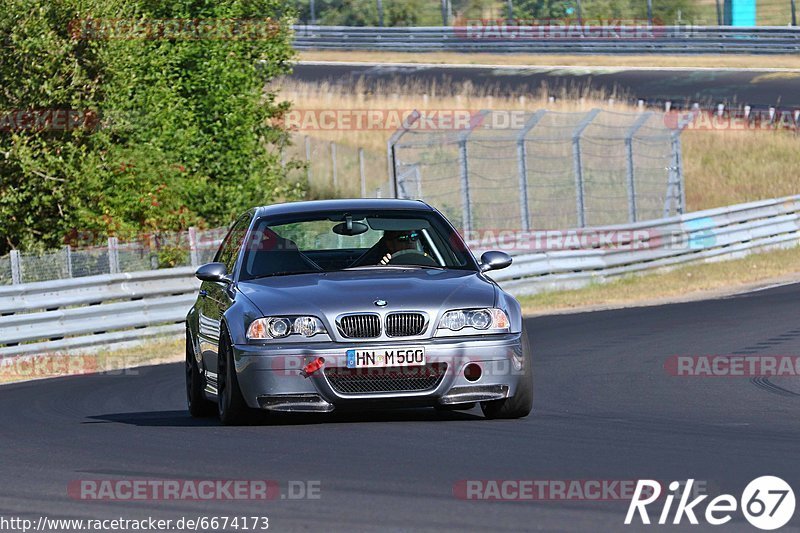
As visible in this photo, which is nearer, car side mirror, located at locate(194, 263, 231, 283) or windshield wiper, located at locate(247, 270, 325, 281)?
windshield wiper, located at locate(247, 270, 325, 281)

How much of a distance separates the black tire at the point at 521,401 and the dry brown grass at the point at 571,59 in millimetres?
41706

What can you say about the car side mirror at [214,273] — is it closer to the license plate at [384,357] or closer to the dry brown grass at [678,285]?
the license plate at [384,357]

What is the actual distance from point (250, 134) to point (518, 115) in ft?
45.9

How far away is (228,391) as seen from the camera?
392 inches

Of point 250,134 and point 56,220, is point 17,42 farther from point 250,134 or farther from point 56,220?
point 250,134

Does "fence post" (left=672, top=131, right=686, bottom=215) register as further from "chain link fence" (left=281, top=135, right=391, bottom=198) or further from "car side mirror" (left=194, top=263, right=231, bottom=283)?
"car side mirror" (left=194, top=263, right=231, bottom=283)

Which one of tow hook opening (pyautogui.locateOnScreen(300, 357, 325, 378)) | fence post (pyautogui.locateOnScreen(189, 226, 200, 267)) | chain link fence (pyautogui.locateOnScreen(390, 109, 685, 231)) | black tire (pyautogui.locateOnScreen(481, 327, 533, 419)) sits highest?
tow hook opening (pyautogui.locateOnScreen(300, 357, 325, 378))

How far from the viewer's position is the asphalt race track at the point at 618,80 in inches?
1837

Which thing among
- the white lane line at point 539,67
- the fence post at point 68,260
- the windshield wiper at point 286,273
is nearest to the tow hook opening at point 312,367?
the windshield wiper at point 286,273

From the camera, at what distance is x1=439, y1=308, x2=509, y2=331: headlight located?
9633 millimetres

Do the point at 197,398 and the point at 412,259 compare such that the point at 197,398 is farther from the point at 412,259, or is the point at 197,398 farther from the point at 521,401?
the point at 521,401

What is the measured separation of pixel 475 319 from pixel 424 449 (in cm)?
145

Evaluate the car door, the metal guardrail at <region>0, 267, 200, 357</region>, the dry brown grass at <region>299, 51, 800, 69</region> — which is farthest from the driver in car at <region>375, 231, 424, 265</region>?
the dry brown grass at <region>299, 51, 800, 69</region>

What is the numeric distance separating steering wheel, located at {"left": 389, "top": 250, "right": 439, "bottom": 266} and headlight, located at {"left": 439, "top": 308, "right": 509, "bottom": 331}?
41.0 inches
